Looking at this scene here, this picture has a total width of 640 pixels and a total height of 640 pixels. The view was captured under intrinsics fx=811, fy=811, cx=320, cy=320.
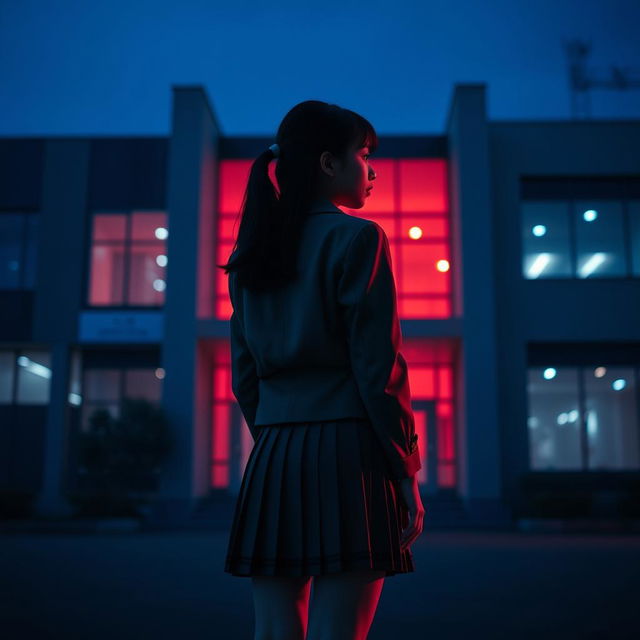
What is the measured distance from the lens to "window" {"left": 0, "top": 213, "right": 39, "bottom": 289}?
22625 millimetres

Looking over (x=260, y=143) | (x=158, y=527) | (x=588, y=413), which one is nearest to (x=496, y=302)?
(x=588, y=413)

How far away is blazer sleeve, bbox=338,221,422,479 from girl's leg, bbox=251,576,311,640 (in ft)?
1.16

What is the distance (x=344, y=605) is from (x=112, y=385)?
22.0 meters

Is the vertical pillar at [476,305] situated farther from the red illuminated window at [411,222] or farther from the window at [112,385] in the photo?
the window at [112,385]

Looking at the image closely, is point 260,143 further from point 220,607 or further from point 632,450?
point 220,607

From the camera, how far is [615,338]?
2080 centimetres

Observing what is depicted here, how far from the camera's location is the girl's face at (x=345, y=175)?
82.0 inches

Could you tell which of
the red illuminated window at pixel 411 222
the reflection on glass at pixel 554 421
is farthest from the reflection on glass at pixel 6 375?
the reflection on glass at pixel 554 421

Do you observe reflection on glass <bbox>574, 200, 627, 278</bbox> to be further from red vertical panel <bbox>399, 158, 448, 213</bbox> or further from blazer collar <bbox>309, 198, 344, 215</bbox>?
blazer collar <bbox>309, 198, 344, 215</bbox>

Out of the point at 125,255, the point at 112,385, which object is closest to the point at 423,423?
the point at 112,385

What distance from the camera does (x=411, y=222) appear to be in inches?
886

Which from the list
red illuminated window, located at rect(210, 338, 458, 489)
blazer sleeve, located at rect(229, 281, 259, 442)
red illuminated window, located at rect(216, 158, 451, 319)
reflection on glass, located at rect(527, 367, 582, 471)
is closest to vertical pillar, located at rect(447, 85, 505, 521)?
red illuminated window, located at rect(216, 158, 451, 319)

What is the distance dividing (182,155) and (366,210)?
535 cm

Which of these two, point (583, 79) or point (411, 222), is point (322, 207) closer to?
point (411, 222)
